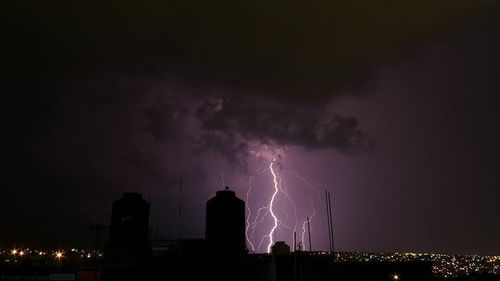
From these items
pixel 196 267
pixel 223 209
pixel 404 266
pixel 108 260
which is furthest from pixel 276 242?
pixel 404 266

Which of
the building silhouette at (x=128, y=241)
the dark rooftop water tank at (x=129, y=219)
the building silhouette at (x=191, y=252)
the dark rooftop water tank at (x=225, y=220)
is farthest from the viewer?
the dark rooftop water tank at (x=225, y=220)

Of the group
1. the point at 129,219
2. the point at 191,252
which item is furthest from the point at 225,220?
the point at 129,219

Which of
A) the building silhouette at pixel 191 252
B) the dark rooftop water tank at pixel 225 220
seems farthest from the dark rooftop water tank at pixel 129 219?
the dark rooftop water tank at pixel 225 220

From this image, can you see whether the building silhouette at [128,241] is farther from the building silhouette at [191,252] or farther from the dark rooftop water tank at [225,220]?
the dark rooftop water tank at [225,220]

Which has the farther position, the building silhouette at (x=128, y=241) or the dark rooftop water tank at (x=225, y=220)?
the dark rooftop water tank at (x=225, y=220)

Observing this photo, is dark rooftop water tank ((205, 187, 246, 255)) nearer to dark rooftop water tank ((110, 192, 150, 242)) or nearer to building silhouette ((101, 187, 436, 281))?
building silhouette ((101, 187, 436, 281))

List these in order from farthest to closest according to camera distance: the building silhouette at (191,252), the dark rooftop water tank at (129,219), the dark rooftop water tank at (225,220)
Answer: the dark rooftop water tank at (225,220) → the dark rooftop water tank at (129,219) → the building silhouette at (191,252)

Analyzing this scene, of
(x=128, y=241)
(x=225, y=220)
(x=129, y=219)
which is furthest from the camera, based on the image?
(x=225, y=220)

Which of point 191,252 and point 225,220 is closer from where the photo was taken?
point 191,252

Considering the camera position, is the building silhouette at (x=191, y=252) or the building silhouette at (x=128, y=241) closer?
the building silhouette at (x=191, y=252)

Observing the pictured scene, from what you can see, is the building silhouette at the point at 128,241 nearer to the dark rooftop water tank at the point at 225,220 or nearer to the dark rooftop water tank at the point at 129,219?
the dark rooftop water tank at the point at 129,219

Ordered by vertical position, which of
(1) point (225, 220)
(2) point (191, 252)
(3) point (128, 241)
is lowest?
(2) point (191, 252)

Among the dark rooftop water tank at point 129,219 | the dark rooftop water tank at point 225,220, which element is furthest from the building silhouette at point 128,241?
the dark rooftop water tank at point 225,220

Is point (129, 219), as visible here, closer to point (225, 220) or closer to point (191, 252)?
point (191, 252)
